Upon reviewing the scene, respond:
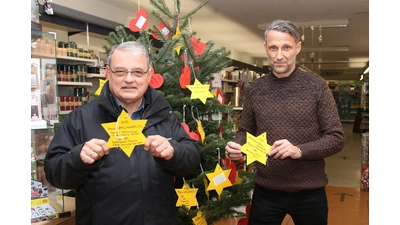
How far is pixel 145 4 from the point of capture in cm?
801

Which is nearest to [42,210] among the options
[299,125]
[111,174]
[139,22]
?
A: [111,174]

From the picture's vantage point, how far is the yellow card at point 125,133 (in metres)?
1.43

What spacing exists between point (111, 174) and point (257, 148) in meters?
0.70

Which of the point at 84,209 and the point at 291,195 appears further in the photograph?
the point at 291,195

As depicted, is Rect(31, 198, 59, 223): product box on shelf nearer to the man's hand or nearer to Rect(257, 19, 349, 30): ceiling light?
the man's hand

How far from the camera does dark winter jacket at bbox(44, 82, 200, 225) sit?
1.59 metres

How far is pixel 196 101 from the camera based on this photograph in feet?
8.17

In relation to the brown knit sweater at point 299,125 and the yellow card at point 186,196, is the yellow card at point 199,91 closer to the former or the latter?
the brown knit sweater at point 299,125

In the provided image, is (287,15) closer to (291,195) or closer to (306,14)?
(306,14)

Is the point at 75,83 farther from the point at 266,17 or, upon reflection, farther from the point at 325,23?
the point at 325,23

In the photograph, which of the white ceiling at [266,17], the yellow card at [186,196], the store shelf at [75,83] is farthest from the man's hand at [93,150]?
the store shelf at [75,83]
